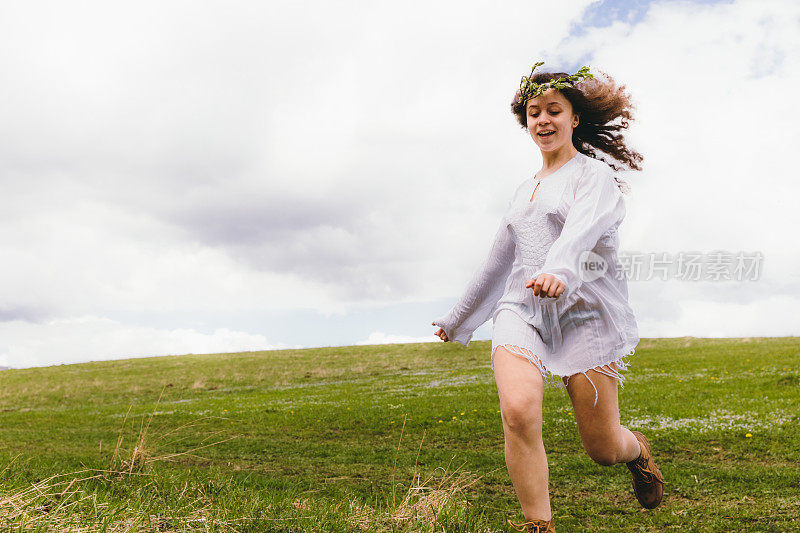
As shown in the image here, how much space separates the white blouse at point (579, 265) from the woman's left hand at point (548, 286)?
0.35 m

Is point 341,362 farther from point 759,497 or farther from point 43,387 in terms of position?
point 759,497

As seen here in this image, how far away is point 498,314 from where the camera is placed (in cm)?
399

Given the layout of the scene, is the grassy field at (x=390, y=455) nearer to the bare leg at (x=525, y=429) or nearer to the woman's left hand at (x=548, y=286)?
the bare leg at (x=525, y=429)

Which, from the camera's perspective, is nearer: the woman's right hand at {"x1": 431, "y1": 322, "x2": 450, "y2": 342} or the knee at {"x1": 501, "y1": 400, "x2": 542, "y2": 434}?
the knee at {"x1": 501, "y1": 400, "x2": 542, "y2": 434}

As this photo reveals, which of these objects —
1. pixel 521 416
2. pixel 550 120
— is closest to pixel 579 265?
pixel 521 416

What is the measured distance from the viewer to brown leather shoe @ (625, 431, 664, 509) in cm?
463

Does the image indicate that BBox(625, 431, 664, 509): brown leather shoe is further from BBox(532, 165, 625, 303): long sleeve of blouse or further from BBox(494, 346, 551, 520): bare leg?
BBox(532, 165, 625, 303): long sleeve of blouse

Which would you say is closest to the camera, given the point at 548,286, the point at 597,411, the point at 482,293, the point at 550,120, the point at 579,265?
the point at 548,286

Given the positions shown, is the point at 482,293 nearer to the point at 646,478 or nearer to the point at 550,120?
the point at 550,120

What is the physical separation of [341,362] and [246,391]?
8.37 metres

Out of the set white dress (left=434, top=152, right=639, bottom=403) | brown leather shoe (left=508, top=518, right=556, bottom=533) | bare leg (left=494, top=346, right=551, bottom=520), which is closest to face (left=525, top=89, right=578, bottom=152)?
white dress (left=434, top=152, right=639, bottom=403)

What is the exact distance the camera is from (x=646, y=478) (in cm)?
472

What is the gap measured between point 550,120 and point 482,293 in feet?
4.73

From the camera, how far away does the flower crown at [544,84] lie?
431cm
